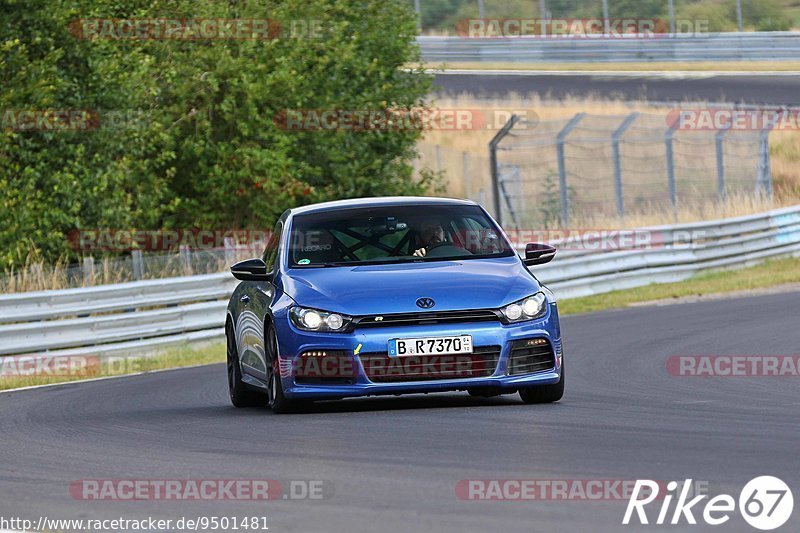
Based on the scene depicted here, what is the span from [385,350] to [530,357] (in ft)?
3.17

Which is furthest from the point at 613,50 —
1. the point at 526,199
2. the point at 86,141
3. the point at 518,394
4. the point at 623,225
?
the point at 518,394

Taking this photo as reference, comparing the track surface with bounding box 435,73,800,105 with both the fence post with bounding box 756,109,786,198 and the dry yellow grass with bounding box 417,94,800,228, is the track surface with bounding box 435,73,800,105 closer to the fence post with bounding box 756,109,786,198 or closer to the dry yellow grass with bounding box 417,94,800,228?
the dry yellow grass with bounding box 417,94,800,228

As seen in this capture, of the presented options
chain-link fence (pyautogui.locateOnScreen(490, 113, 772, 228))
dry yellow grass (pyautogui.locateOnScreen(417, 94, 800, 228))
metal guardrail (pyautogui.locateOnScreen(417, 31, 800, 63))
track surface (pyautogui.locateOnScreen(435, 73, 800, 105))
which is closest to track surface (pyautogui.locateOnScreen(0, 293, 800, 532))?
chain-link fence (pyautogui.locateOnScreen(490, 113, 772, 228))

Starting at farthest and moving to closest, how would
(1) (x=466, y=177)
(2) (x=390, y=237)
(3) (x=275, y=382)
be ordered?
(1) (x=466, y=177)
(2) (x=390, y=237)
(3) (x=275, y=382)

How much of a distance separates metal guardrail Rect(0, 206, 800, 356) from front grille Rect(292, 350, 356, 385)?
7.98 meters

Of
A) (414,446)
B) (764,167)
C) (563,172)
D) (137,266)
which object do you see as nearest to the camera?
(414,446)

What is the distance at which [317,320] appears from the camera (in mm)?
10375

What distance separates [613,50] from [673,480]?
4128 centimetres

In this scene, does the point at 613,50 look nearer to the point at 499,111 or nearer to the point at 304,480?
the point at 499,111

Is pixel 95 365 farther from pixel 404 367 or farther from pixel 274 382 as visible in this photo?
pixel 404 367

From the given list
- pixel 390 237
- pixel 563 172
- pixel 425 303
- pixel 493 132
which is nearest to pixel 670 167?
pixel 563 172


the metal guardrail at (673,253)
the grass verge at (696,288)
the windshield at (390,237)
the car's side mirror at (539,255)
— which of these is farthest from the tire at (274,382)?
the metal guardrail at (673,253)

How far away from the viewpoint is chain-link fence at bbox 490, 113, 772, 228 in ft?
110

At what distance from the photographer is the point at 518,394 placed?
1194 centimetres
